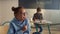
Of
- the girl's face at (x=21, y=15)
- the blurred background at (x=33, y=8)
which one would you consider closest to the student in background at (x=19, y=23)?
the girl's face at (x=21, y=15)

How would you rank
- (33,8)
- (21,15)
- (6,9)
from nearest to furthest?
(21,15) < (6,9) < (33,8)

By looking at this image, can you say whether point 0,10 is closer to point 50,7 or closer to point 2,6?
point 2,6

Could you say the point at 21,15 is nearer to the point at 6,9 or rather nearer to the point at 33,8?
the point at 6,9

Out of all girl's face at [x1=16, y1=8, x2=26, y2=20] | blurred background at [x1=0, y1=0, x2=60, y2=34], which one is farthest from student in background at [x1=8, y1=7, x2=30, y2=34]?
blurred background at [x1=0, y1=0, x2=60, y2=34]

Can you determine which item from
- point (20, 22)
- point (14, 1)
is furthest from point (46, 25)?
point (14, 1)

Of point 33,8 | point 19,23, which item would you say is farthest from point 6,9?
point 19,23

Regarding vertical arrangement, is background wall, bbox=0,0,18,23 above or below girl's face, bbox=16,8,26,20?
below

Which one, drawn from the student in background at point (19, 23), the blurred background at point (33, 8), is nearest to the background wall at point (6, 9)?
the blurred background at point (33, 8)

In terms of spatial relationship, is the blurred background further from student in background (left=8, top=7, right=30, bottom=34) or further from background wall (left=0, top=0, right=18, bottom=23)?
student in background (left=8, top=7, right=30, bottom=34)

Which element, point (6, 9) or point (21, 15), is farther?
point (6, 9)

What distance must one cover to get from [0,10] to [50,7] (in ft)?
6.90

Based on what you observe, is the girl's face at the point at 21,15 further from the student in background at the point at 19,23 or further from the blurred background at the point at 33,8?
the blurred background at the point at 33,8

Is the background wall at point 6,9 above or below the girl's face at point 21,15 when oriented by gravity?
below

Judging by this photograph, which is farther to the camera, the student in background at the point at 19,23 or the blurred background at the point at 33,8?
the blurred background at the point at 33,8
